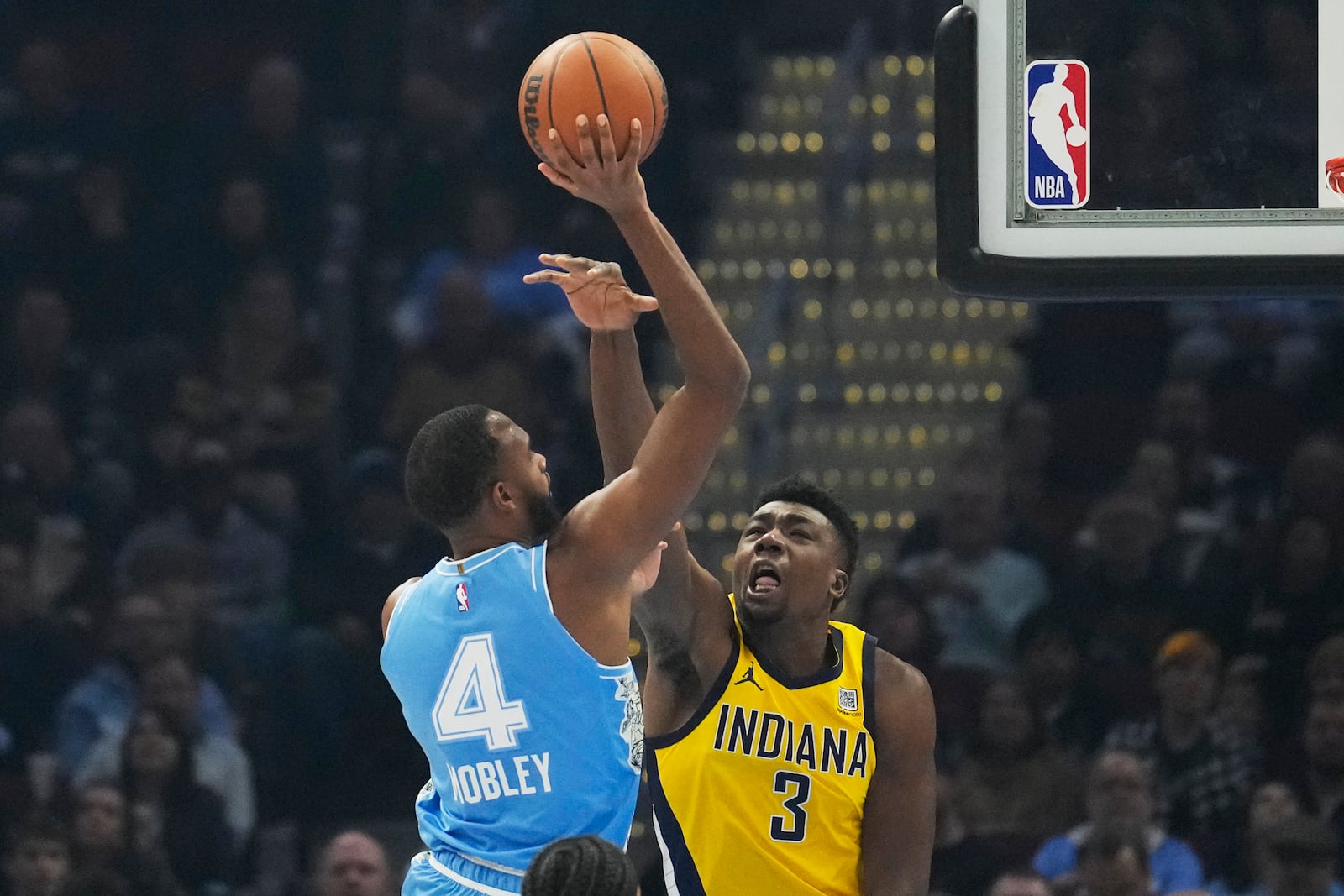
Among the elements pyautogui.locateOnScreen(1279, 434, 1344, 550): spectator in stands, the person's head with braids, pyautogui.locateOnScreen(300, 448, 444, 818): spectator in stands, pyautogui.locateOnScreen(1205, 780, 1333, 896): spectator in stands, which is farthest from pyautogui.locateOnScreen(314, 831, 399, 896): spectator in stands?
pyautogui.locateOnScreen(1279, 434, 1344, 550): spectator in stands

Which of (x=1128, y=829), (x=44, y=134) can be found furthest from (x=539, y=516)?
(x=44, y=134)

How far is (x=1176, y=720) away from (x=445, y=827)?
440 cm

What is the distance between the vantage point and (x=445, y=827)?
362cm

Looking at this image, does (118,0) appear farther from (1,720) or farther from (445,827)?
(445,827)

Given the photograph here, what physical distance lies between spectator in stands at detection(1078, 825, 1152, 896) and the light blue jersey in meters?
3.57

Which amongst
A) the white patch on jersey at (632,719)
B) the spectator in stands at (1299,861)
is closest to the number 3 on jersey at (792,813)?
the white patch on jersey at (632,719)

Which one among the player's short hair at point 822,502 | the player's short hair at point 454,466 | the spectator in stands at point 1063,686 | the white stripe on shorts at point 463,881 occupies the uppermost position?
the player's short hair at point 454,466

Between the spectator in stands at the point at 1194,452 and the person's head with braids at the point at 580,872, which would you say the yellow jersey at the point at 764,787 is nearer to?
the person's head with braids at the point at 580,872

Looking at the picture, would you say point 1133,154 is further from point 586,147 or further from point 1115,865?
point 1115,865

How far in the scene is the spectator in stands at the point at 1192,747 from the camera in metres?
7.16

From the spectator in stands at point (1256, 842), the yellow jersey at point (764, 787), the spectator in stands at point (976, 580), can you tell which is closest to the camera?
the yellow jersey at point (764, 787)

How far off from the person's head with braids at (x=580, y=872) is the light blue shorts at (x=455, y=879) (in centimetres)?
53

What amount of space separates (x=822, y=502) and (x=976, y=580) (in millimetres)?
3148

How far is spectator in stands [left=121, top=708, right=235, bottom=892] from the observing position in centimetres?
706
